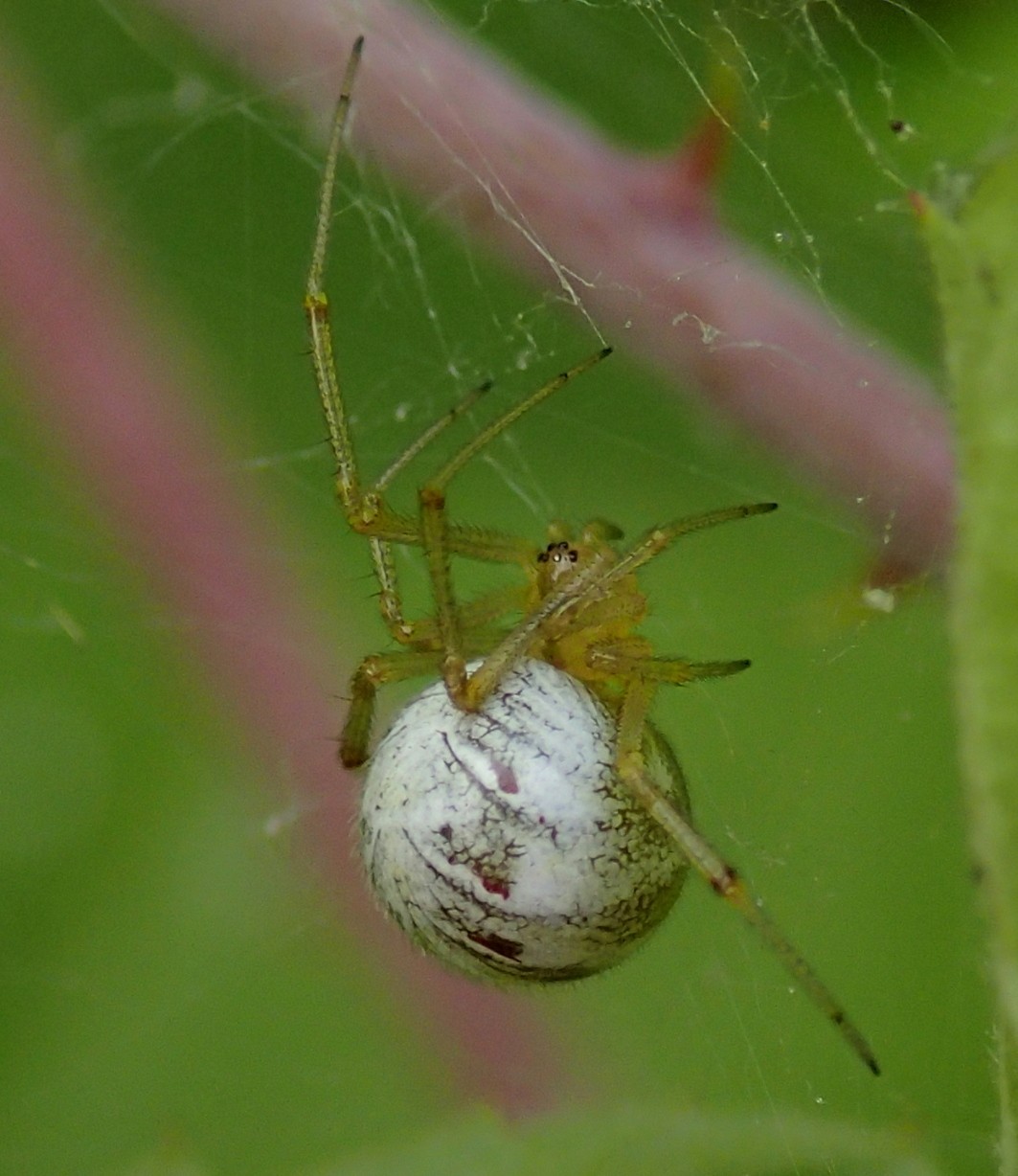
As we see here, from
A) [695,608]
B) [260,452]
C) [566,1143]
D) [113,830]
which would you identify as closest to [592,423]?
[695,608]

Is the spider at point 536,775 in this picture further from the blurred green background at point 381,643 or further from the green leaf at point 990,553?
the green leaf at point 990,553

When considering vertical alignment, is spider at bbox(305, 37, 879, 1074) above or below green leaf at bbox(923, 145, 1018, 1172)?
below

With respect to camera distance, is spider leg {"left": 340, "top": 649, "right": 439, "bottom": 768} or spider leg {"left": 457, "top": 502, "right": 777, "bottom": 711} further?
spider leg {"left": 340, "top": 649, "right": 439, "bottom": 768}

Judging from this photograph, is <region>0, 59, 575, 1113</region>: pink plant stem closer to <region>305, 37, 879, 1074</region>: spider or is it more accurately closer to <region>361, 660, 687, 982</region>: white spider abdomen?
<region>305, 37, 879, 1074</region>: spider

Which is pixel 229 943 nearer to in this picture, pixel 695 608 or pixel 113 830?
pixel 113 830

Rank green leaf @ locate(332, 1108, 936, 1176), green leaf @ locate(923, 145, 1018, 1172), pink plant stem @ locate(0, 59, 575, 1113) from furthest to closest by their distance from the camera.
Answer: pink plant stem @ locate(0, 59, 575, 1113)
green leaf @ locate(332, 1108, 936, 1176)
green leaf @ locate(923, 145, 1018, 1172)

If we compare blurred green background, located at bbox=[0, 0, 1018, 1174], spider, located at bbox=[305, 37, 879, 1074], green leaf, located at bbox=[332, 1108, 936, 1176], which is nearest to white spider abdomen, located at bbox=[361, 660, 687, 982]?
spider, located at bbox=[305, 37, 879, 1074]

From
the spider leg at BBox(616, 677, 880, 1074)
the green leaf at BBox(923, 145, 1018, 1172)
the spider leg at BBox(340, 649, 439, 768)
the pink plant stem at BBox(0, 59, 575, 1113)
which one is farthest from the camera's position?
the pink plant stem at BBox(0, 59, 575, 1113)
